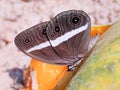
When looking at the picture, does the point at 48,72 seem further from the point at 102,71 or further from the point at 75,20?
the point at 102,71

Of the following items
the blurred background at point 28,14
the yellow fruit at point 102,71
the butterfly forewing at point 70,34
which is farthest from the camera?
the blurred background at point 28,14

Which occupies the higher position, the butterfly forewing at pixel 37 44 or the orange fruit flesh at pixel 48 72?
the butterfly forewing at pixel 37 44

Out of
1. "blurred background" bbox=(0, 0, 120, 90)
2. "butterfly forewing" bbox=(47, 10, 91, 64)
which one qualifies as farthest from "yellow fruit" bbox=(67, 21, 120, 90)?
"blurred background" bbox=(0, 0, 120, 90)

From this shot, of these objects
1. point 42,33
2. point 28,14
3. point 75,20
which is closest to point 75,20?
point 75,20

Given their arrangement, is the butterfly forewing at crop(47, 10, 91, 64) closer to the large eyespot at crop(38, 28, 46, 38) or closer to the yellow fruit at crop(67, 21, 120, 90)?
the large eyespot at crop(38, 28, 46, 38)

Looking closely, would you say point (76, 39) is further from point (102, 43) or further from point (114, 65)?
point (114, 65)

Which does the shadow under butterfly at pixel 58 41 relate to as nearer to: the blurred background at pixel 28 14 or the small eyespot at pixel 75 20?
the small eyespot at pixel 75 20

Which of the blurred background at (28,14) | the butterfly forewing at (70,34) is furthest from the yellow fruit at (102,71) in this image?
the blurred background at (28,14)

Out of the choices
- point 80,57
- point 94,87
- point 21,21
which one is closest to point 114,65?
point 94,87
